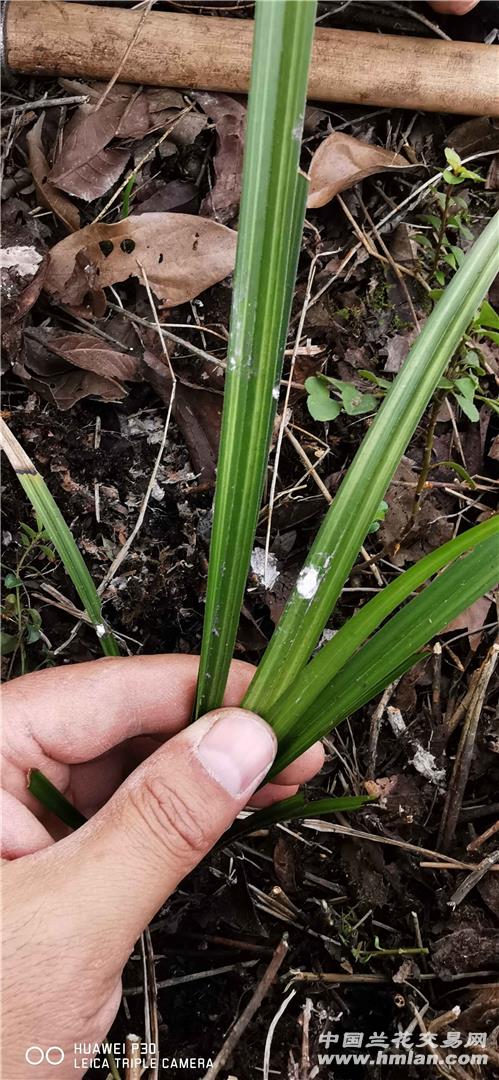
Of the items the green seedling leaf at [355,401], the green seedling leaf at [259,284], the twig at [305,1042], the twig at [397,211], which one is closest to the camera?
the green seedling leaf at [259,284]

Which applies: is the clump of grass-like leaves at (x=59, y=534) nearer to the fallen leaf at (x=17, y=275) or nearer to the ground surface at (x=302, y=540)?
the ground surface at (x=302, y=540)

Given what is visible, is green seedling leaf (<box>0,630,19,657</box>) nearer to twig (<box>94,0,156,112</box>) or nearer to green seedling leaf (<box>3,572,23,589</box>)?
green seedling leaf (<box>3,572,23,589</box>)

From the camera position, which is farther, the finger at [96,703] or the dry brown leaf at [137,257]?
the dry brown leaf at [137,257]

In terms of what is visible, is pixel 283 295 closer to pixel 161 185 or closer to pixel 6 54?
pixel 161 185

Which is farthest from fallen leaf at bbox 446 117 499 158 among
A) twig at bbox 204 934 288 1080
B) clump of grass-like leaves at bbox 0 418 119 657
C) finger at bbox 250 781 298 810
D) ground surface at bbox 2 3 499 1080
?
twig at bbox 204 934 288 1080

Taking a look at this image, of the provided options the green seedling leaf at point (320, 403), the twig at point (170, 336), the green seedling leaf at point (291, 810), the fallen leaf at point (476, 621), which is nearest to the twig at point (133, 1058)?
the green seedling leaf at point (291, 810)

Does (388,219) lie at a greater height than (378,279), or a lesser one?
greater

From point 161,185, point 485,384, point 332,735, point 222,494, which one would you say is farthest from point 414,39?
point 332,735
